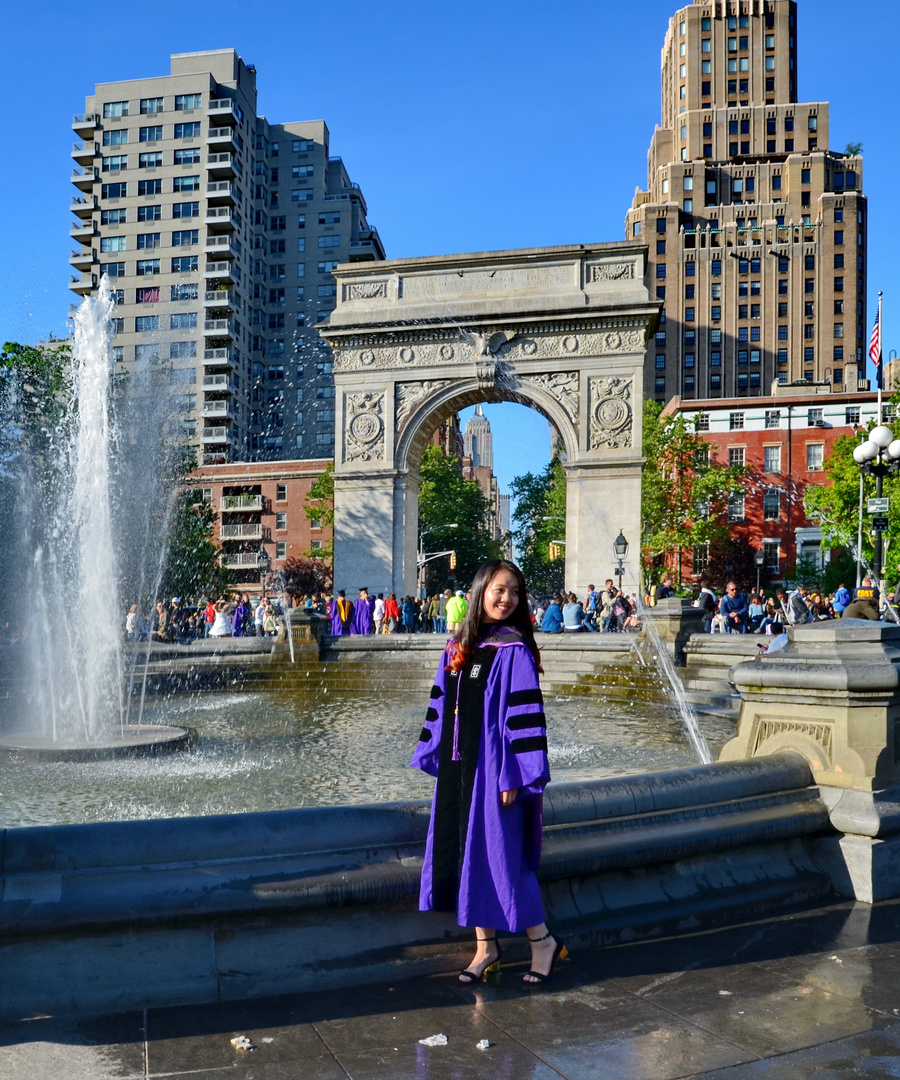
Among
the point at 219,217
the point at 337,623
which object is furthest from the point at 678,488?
the point at 219,217

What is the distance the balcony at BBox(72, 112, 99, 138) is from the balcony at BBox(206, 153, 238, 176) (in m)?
9.43

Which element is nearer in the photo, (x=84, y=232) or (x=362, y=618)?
(x=362, y=618)

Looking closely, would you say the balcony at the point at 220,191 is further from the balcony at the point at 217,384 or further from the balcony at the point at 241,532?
the balcony at the point at 241,532

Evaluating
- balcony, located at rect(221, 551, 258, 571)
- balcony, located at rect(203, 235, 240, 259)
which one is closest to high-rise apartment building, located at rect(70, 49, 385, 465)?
balcony, located at rect(203, 235, 240, 259)

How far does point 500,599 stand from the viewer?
3.74 m

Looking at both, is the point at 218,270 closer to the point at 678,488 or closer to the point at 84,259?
the point at 84,259

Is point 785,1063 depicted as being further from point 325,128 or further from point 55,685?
point 325,128

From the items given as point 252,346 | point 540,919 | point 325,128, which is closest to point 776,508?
point 252,346

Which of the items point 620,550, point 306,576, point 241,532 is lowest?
point 306,576

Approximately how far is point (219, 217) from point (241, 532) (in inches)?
954

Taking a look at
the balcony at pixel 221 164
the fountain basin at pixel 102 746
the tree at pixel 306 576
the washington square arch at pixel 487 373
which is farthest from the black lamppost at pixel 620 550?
the balcony at pixel 221 164

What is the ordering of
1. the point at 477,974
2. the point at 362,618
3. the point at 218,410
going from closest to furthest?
1. the point at 477,974
2. the point at 362,618
3. the point at 218,410

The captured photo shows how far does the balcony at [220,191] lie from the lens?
2790 inches

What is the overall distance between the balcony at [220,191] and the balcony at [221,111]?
15.4 ft
